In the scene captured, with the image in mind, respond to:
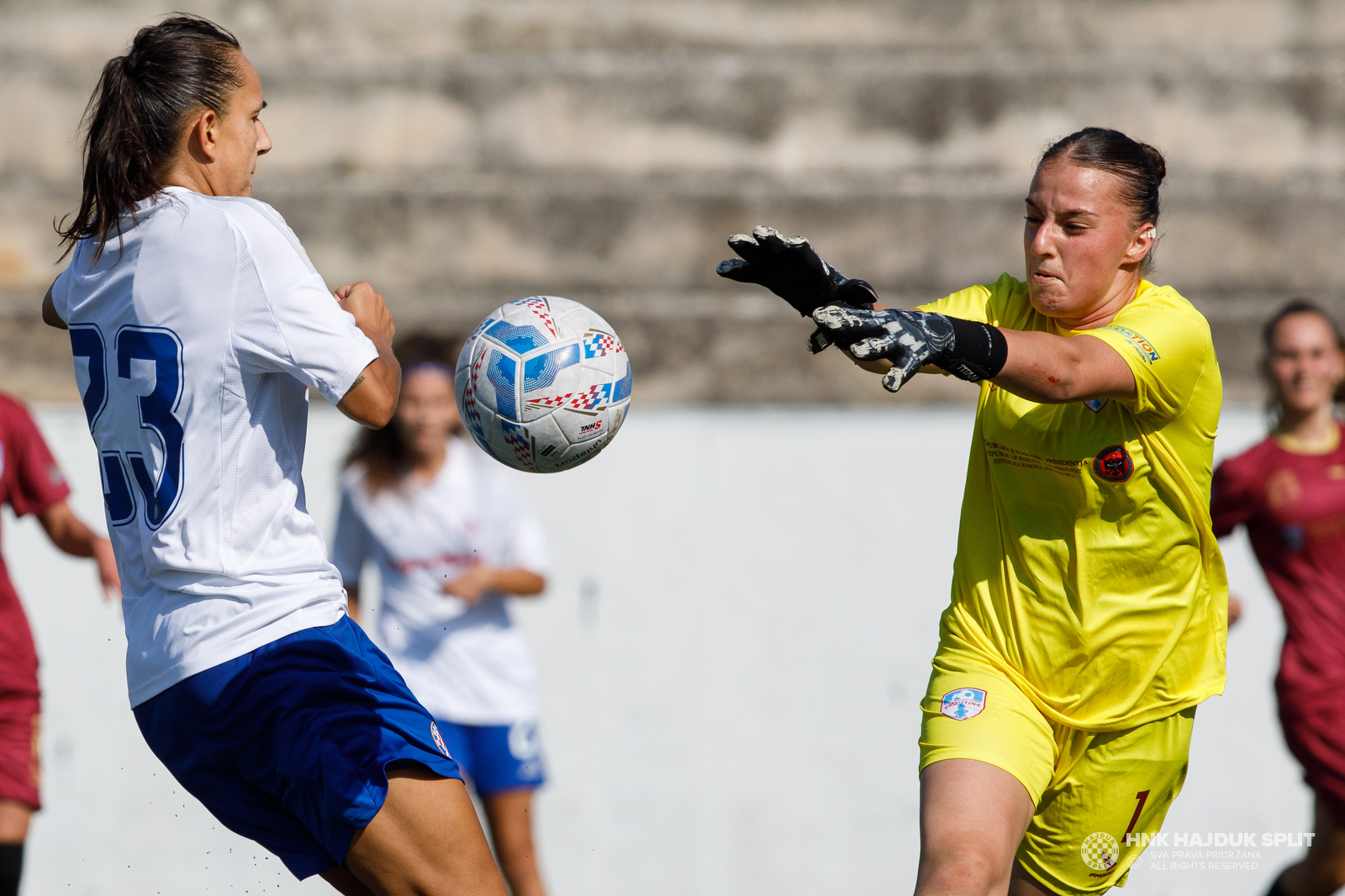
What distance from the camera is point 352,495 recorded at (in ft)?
17.5

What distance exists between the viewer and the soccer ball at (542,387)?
125 inches

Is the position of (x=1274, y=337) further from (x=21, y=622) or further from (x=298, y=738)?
(x=21, y=622)

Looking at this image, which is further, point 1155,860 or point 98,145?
point 1155,860

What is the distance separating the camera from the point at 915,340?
2.54m

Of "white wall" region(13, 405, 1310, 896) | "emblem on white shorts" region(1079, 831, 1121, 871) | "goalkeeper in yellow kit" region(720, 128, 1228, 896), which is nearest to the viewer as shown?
"goalkeeper in yellow kit" region(720, 128, 1228, 896)

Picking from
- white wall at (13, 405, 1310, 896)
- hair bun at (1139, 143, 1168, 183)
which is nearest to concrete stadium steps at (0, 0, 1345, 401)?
white wall at (13, 405, 1310, 896)

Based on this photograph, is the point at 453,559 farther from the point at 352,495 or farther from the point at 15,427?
the point at 15,427

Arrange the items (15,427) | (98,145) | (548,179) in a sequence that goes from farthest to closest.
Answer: (548,179), (15,427), (98,145)

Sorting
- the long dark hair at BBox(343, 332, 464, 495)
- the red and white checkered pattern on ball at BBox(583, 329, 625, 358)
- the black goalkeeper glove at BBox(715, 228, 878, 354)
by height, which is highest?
the black goalkeeper glove at BBox(715, 228, 878, 354)

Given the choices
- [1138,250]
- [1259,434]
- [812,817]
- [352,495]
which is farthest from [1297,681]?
[352,495]

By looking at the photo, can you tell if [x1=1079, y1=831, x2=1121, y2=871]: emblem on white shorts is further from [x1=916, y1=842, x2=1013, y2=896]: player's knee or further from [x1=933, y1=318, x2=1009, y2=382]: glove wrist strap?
[x1=933, y1=318, x2=1009, y2=382]: glove wrist strap

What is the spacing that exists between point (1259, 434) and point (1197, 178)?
6.06ft

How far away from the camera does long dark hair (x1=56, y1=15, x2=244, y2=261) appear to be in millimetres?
2621

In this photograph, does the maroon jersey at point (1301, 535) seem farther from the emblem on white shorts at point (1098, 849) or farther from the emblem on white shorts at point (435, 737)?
the emblem on white shorts at point (435, 737)
